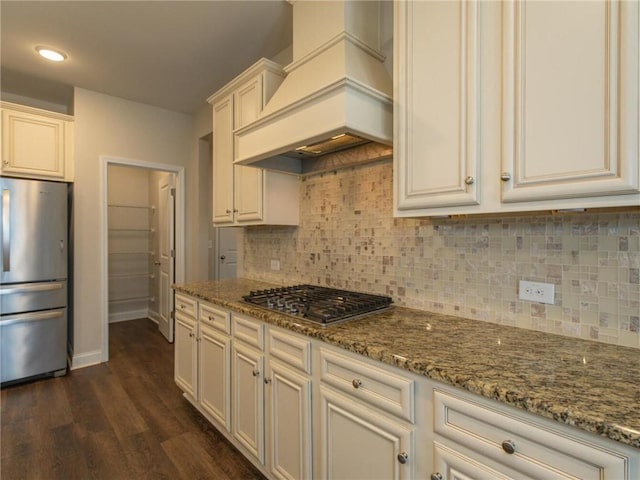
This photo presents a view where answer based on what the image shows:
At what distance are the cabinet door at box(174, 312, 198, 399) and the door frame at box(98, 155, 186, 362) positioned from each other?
1.42 m

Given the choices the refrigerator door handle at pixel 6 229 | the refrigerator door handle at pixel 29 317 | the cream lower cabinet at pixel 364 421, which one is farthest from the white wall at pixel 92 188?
the cream lower cabinet at pixel 364 421

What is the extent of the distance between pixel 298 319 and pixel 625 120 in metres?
1.33

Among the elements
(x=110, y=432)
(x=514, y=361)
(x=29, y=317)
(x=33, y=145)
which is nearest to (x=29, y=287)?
(x=29, y=317)

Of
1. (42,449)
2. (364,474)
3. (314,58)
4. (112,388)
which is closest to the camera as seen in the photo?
(364,474)

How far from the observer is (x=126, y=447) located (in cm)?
210

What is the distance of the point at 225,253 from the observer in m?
4.65

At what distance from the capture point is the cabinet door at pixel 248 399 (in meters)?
1.74

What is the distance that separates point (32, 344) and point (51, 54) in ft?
8.15

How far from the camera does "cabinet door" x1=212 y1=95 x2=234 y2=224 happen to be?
2.61 m

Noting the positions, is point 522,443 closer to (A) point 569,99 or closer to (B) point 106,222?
(A) point 569,99

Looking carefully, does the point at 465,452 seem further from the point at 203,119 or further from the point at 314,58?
the point at 203,119

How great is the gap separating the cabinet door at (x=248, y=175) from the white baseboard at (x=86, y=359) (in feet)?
7.60

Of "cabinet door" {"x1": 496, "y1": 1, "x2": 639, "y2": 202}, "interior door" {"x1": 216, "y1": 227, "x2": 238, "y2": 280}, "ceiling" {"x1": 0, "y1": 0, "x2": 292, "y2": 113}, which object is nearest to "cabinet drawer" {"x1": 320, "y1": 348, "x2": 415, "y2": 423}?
"cabinet door" {"x1": 496, "y1": 1, "x2": 639, "y2": 202}

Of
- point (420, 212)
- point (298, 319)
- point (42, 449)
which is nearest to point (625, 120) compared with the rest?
point (420, 212)
